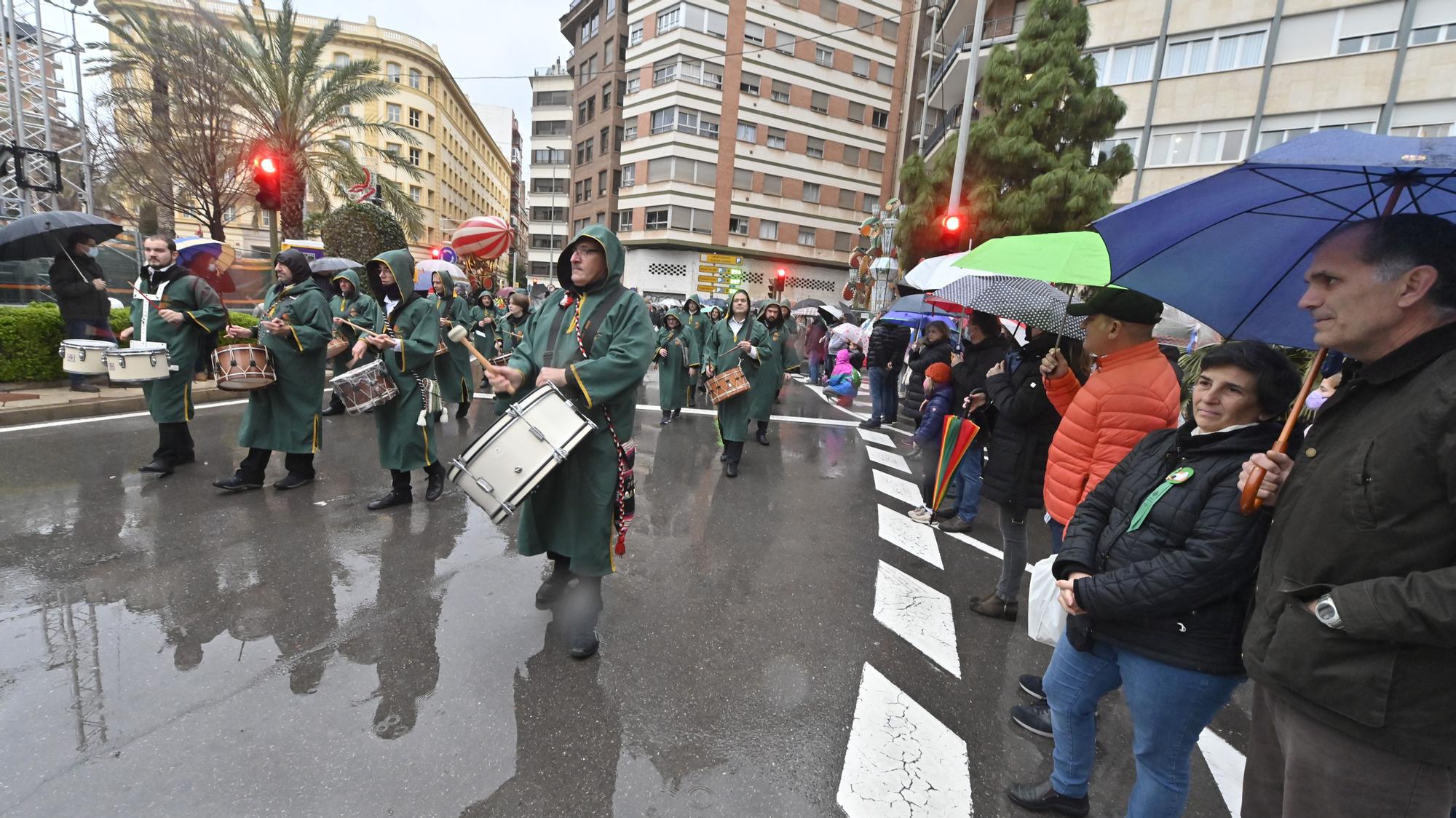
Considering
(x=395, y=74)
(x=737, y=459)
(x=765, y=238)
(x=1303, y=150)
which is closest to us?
(x=1303, y=150)

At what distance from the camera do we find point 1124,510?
7.14ft

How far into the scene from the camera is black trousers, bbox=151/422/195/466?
5738mm

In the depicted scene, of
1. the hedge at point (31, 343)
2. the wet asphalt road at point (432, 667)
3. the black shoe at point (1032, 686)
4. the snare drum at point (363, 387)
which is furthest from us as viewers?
the hedge at point (31, 343)

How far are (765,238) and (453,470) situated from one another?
37911 millimetres

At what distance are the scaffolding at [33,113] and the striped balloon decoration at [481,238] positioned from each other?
33.7 ft

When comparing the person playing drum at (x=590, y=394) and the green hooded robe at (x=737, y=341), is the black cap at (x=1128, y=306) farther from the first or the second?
the green hooded robe at (x=737, y=341)

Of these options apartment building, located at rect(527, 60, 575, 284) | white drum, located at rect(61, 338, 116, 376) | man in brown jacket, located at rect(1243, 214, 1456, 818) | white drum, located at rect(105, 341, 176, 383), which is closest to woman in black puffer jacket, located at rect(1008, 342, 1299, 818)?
man in brown jacket, located at rect(1243, 214, 1456, 818)

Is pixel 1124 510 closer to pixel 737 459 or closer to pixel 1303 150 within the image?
pixel 1303 150

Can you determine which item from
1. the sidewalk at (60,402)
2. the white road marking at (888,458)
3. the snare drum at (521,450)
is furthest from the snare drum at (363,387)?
the white road marking at (888,458)

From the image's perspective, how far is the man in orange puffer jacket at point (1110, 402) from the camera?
283 centimetres

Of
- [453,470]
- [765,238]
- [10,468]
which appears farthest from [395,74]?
[453,470]

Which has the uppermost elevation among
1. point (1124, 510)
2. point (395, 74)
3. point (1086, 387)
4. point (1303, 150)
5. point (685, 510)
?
point (395, 74)

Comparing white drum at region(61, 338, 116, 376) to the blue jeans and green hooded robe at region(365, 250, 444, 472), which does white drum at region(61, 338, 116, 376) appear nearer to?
green hooded robe at region(365, 250, 444, 472)

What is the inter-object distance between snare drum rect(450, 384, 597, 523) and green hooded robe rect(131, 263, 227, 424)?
4238mm
